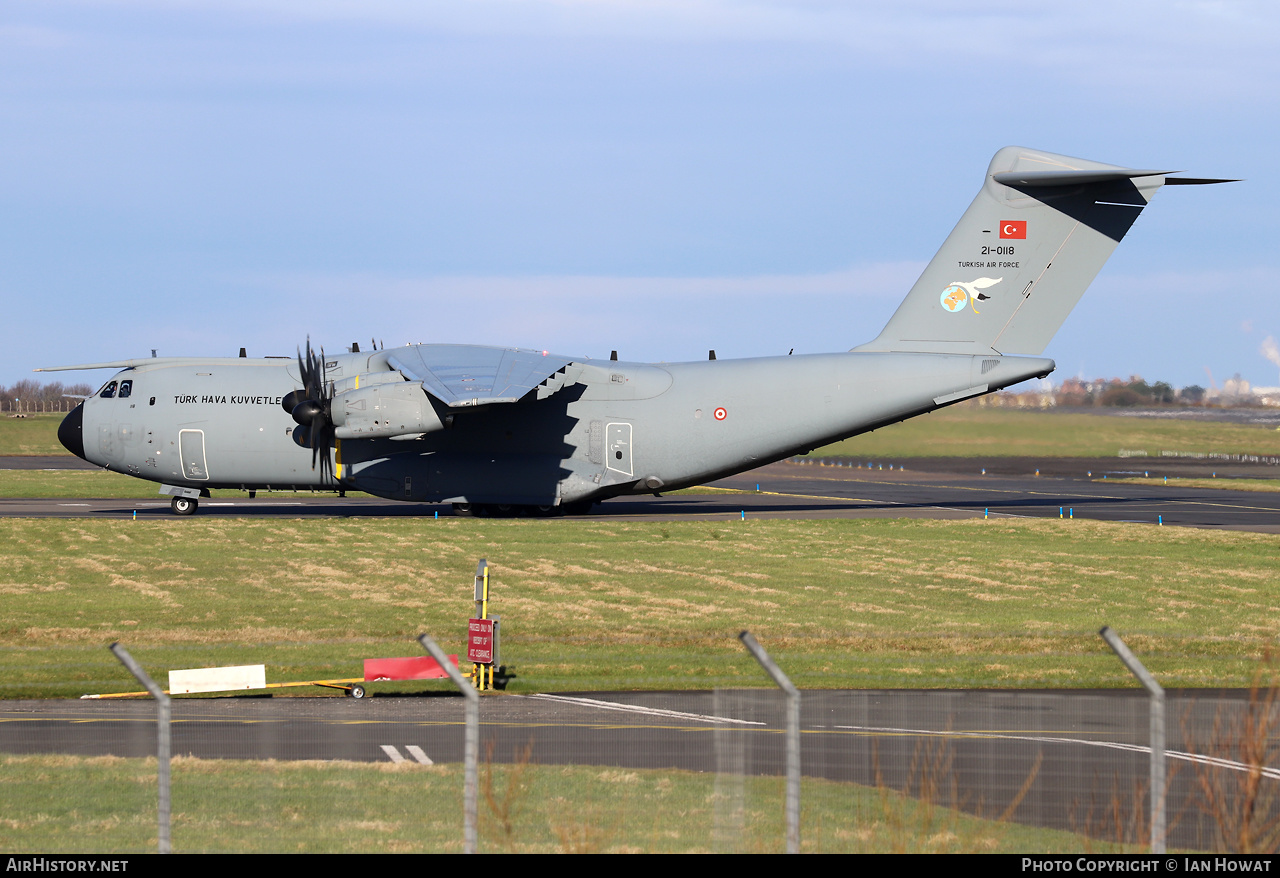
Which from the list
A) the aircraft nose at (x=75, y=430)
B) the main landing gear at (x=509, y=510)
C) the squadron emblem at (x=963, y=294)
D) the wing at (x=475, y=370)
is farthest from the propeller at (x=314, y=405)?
the squadron emblem at (x=963, y=294)

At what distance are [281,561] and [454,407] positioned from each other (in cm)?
636

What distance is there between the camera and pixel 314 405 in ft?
111

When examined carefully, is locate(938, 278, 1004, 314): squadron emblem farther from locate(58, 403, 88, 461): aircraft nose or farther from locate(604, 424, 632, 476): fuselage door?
locate(58, 403, 88, 461): aircraft nose

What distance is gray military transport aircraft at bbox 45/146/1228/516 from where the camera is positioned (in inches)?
1310

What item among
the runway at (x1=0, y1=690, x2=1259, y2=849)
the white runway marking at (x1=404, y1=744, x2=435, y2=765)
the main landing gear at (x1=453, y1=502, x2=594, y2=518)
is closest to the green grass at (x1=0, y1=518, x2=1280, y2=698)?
the runway at (x1=0, y1=690, x2=1259, y2=849)

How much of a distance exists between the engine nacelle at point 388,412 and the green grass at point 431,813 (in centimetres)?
2068

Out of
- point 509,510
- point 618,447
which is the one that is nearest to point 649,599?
point 618,447

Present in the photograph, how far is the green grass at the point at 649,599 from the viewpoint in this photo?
723 inches

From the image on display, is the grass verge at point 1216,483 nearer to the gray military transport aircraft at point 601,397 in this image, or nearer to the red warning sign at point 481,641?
the gray military transport aircraft at point 601,397

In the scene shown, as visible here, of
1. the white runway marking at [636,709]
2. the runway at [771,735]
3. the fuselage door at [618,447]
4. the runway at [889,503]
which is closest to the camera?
the runway at [771,735]

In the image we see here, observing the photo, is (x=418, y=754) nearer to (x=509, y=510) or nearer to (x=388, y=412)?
(x=388, y=412)

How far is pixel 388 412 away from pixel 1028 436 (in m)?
38.2

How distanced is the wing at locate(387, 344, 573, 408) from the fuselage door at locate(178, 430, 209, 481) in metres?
6.14

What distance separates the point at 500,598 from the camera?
929 inches
